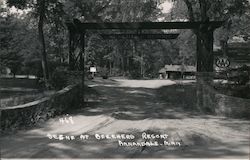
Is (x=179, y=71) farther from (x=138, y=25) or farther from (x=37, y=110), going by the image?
(x=37, y=110)

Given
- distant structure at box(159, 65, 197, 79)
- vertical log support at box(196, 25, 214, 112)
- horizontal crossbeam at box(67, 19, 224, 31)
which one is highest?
horizontal crossbeam at box(67, 19, 224, 31)

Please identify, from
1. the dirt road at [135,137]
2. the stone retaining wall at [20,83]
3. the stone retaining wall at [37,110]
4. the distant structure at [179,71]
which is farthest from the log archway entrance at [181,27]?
the distant structure at [179,71]

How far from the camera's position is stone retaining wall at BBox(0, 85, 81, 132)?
14.9 metres

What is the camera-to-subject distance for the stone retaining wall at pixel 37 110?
14.9 m

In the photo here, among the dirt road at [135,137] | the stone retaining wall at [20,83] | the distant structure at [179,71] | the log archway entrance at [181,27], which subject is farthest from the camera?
the distant structure at [179,71]

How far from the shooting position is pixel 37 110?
17.5 m

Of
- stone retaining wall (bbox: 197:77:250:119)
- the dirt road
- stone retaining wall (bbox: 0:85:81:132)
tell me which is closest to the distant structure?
stone retaining wall (bbox: 197:77:250:119)

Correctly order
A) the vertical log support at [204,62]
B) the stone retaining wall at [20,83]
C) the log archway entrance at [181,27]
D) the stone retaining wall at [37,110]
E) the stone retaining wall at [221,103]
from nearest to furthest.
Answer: the stone retaining wall at [37,110] → the stone retaining wall at [221,103] → the vertical log support at [204,62] → the log archway entrance at [181,27] → the stone retaining wall at [20,83]

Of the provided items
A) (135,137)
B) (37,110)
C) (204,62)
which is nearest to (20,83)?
(204,62)

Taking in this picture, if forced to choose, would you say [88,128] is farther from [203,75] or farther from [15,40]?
[15,40]

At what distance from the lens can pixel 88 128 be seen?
A: 52.3 feet

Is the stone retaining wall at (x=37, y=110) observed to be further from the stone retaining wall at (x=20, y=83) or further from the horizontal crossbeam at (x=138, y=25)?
the stone retaining wall at (x=20, y=83)

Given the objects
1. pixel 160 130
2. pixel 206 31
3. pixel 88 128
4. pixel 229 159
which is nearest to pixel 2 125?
pixel 88 128

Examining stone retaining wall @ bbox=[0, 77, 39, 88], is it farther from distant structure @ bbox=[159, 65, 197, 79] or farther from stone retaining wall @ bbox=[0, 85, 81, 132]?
distant structure @ bbox=[159, 65, 197, 79]
